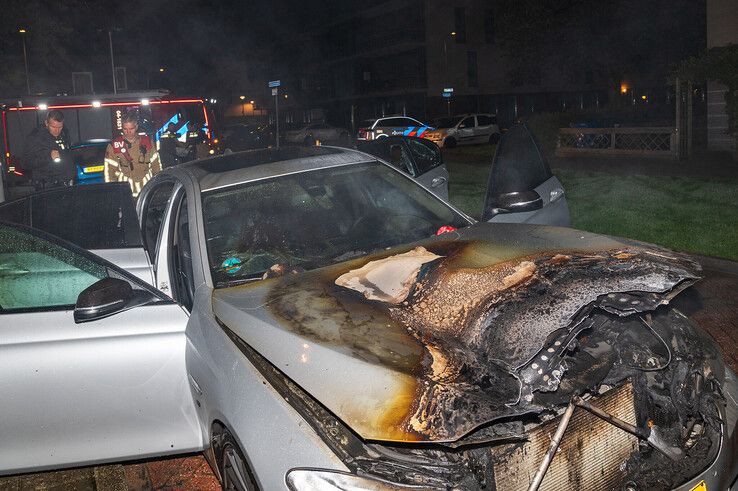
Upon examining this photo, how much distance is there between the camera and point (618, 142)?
19578 millimetres

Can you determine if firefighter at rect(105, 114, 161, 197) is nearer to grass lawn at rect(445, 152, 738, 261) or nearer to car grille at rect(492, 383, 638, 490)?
grass lawn at rect(445, 152, 738, 261)

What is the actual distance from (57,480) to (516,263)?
2.73m

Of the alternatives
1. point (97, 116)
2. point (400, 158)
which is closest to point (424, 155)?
point (400, 158)

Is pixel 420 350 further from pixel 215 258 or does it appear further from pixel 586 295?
pixel 215 258

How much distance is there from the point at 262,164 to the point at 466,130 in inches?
1091

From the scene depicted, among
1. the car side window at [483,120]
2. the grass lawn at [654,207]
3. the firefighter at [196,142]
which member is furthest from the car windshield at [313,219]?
the car side window at [483,120]

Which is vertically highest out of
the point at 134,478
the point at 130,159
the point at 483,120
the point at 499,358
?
the point at 483,120

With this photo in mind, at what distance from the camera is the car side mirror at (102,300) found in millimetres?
2975

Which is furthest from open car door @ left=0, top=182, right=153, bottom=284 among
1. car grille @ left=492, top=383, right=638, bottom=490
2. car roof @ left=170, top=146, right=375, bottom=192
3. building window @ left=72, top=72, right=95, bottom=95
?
building window @ left=72, top=72, right=95, bottom=95

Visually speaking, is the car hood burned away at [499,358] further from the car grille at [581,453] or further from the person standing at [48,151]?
the person standing at [48,151]

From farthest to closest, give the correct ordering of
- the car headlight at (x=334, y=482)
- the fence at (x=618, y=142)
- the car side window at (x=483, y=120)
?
the car side window at (x=483, y=120), the fence at (x=618, y=142), the car headlight at (x=334, y=482)

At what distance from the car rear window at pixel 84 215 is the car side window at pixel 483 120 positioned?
27848 millimetres

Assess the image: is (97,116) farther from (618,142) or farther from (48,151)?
(618,142)

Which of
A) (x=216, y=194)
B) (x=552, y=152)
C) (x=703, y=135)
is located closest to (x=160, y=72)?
(x=552, y=152)
